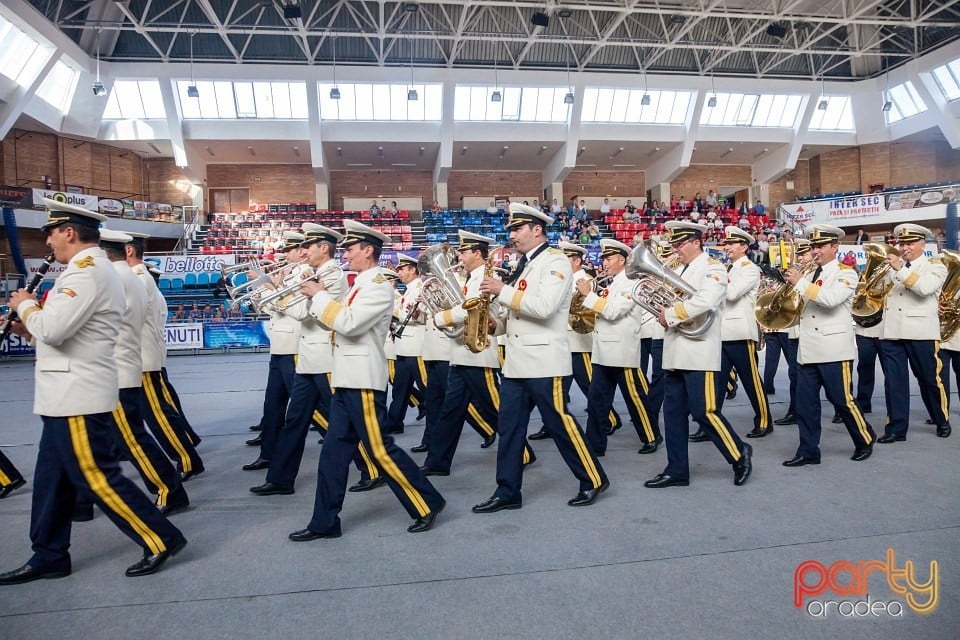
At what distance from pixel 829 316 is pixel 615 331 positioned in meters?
1.68

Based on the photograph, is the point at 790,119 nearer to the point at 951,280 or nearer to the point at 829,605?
the point at 951,280

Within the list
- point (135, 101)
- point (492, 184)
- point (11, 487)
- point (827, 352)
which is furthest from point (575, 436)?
point (492, 184)

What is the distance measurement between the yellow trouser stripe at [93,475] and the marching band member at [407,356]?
341cm

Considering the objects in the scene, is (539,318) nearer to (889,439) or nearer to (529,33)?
(889,439)

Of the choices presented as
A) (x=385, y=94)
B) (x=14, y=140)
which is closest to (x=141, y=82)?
(x=14, y=140)

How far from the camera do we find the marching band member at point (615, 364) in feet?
17.8

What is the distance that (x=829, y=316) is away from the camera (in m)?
4.91

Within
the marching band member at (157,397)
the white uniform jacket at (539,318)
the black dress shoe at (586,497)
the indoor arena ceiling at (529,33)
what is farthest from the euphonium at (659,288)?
the indoor arena ceiling at (529,33)

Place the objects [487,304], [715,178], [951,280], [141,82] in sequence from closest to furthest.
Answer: [487,304] → [951,280] → [141,82] → [715,178]

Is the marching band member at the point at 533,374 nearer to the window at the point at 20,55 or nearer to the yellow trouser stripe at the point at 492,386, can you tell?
the yellow trouser stripe at the point at 492,386

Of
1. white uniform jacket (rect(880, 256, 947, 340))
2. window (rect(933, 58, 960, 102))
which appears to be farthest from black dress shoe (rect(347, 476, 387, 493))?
window (rect(933, 58, 960, 102))

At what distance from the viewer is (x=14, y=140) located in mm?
22281

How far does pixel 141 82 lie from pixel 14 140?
486cm

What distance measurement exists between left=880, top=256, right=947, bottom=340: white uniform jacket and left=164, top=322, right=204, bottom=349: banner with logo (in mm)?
14342
